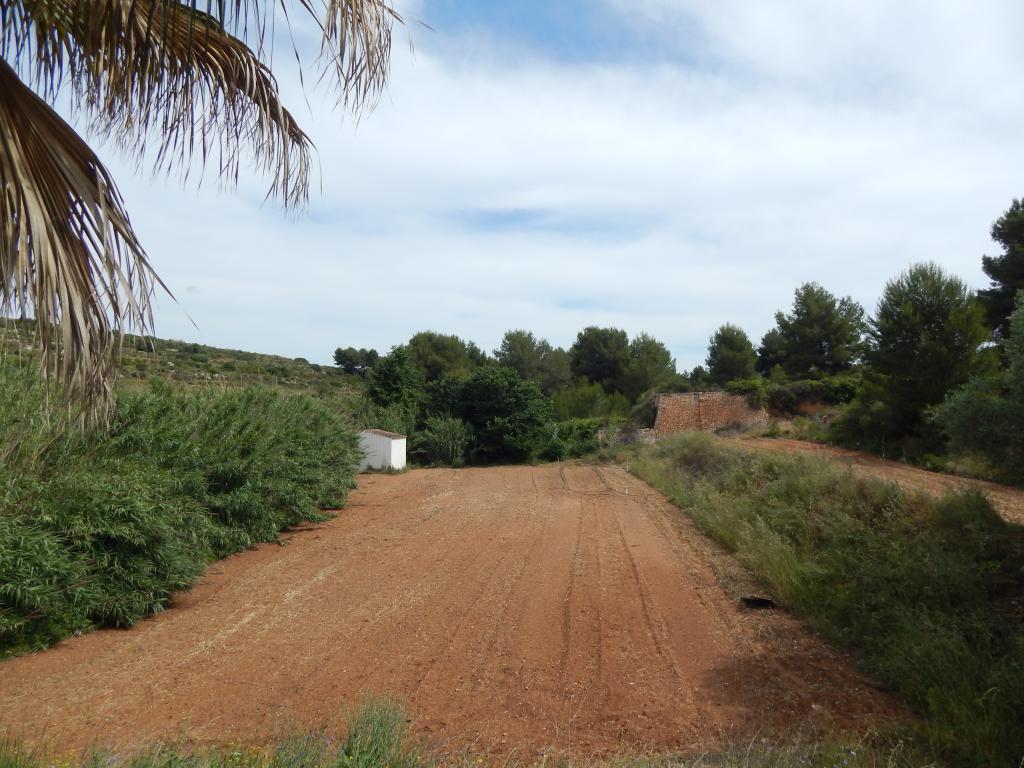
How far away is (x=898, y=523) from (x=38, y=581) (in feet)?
28.8

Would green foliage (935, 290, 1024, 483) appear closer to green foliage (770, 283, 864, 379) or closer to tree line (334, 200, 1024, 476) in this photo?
tree line (334, 200, 1024, 476)

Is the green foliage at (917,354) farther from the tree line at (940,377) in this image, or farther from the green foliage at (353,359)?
the green foliage at (353,359)

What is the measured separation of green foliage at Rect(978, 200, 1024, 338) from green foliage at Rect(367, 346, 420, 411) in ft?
73.3

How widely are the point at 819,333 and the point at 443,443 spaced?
2673 centimetres

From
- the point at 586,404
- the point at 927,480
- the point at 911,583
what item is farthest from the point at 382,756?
the point at 586,404

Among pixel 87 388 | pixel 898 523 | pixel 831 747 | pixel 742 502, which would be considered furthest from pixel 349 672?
pixel 742 502

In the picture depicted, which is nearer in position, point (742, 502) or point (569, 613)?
point (569, 613)

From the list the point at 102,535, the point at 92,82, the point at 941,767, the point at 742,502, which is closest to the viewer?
the point at 92,82

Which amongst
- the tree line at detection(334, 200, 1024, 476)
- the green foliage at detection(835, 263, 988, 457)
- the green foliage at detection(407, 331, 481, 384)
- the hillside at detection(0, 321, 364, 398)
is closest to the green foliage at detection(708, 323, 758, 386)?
the tree line at detection(334, 200, 1024, 476)

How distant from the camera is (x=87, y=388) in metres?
2.56

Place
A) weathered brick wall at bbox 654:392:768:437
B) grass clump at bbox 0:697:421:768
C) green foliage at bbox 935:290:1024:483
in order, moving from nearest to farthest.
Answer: grass clump at bbox 0:697:421:768
green foliage at bbox 935:290:1024:483
weathered brick wall at bbox 654:392:768:437

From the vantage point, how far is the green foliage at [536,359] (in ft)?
209

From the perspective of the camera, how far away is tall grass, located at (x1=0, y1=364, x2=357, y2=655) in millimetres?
5879

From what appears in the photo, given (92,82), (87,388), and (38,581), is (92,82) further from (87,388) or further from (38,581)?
(38,581)
